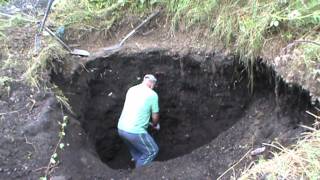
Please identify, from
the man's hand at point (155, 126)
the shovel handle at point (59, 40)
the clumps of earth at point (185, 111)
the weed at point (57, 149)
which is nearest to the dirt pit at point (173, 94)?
the clumps of earth at point (185, 111)

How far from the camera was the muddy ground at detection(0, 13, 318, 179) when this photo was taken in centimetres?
532

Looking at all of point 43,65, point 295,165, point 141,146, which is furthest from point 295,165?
point 43,65

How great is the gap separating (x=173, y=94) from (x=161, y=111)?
322mm

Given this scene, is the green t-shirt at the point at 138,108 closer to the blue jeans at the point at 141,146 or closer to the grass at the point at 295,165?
the blue jeans at the point at 141,146

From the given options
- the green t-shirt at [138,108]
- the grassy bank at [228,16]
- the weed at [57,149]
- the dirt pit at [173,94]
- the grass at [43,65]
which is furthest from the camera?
the green t-shirt at [138,108]

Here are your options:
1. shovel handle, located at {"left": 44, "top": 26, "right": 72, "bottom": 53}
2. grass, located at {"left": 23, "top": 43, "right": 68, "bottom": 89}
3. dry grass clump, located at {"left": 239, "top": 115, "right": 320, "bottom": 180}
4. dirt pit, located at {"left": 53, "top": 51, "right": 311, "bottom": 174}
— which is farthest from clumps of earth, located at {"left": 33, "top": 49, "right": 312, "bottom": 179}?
dry grass clump, located at {"left": 239, "top": 115, "right": 320, "bottom": 180}

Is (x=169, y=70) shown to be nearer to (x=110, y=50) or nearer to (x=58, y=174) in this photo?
(x=110, y=50)

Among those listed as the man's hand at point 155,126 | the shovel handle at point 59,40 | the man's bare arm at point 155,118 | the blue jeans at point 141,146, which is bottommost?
the blue jeans at point 141,146

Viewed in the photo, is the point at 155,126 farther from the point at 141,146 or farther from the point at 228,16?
the point at 228,16

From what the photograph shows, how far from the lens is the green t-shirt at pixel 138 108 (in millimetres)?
6387

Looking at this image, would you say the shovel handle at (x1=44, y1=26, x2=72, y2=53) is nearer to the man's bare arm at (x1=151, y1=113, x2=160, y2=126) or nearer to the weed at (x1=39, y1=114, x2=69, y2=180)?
the weed at (x1=39, y1=114, x2=69, y2=180)

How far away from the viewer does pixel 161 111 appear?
699 cm

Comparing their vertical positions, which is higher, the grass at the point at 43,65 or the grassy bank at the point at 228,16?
the grassy bank at the point at 228,16

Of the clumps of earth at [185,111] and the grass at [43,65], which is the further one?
the grass at [43,65]
